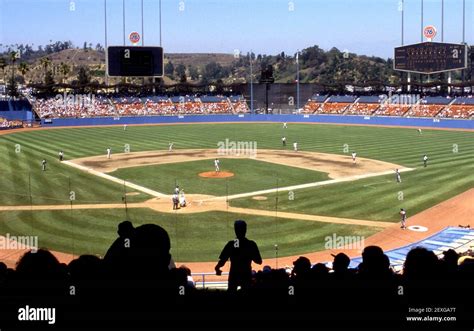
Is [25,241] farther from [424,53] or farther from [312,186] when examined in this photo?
[424,53]

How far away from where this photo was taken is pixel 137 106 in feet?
321

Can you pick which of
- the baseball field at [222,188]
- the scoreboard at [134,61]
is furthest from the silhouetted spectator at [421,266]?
the scoreboard at [134,61]

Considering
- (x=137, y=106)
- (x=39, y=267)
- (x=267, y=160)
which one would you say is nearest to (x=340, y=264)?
(x=39, y=267)

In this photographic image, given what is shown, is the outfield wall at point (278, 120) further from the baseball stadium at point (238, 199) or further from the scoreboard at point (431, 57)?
the scoreboard at point (431, 57)

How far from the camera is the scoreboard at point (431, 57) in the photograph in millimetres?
83438

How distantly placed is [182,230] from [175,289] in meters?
19.0

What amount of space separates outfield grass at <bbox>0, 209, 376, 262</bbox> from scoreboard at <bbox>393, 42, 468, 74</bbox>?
68372 millimetres

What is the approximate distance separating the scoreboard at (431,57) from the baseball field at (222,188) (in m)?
27.2

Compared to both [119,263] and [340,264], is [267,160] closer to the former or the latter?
[340,264]

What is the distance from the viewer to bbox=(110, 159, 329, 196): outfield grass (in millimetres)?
32906

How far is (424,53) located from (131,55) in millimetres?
46689

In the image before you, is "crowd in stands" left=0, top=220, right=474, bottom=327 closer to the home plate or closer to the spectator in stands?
the spectator in stands

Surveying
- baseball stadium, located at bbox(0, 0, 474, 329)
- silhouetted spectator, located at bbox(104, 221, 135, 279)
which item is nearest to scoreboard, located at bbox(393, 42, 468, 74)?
baseball stadium, located at bbox(0, 0, 474, 329)

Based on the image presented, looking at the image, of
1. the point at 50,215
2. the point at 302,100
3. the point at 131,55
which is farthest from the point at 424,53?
the point at 50,215
